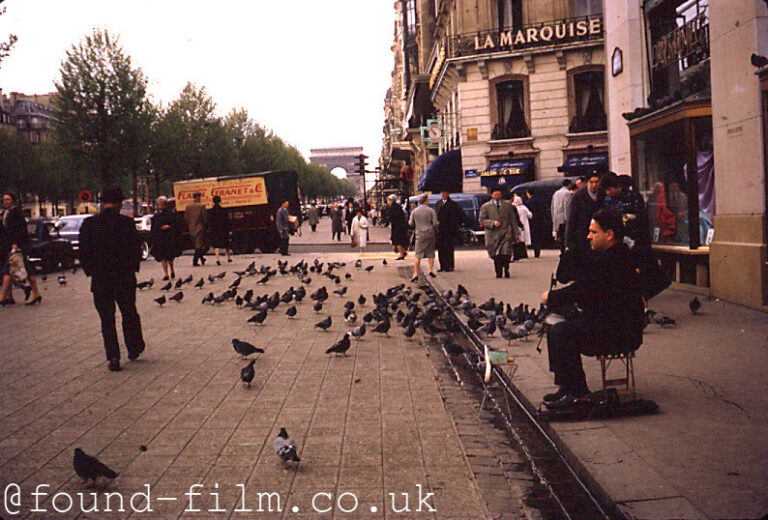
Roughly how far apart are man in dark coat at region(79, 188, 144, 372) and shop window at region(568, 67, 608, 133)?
1164 inches

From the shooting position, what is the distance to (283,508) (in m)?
4.11

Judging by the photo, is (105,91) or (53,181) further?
(53,181)

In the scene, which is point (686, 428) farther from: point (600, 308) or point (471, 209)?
point (471, 209)

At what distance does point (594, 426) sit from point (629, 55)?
10946 mm

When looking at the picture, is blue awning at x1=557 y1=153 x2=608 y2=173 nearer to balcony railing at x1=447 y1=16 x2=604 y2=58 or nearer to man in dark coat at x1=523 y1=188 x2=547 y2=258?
balcony railing at x1=447 y1=16 x2=604 y2=58

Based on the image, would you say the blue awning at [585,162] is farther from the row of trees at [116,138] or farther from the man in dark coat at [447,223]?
the row of trees at [116,138]

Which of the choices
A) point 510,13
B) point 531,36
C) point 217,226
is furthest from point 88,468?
point 510,13

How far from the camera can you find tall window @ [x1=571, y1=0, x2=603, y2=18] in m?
34.9

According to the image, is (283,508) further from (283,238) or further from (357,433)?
(283,238)

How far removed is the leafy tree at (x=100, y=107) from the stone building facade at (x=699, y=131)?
34464 millimetres

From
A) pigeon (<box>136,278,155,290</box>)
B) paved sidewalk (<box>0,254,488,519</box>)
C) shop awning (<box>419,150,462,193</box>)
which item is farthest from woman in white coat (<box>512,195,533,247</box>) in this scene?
shop awning (<box>419,150,462,193</box>)

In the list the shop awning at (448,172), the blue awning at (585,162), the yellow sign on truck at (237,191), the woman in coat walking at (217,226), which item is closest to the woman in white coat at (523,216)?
the woman in coat walking at (217,226)

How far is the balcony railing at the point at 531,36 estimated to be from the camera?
34.5 meters

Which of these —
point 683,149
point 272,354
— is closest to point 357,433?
point 272,354
